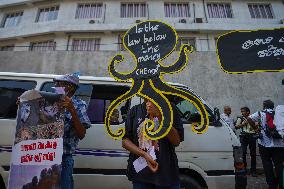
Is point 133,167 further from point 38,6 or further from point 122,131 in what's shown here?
point 38,6

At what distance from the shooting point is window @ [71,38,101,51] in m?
16.5

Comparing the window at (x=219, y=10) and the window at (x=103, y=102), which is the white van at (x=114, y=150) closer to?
the window at (x=103, y=102)

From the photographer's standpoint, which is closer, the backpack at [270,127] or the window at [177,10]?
the backpack at [270,127]

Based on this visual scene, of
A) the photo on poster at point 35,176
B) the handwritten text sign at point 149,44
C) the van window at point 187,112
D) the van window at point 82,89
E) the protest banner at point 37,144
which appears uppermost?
the handwritten text sign at point 149,44

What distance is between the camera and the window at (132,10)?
56.2 feet

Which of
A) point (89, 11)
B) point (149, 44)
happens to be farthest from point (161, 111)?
point (89, 11)

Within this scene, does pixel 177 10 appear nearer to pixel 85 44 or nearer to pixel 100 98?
pixel 85 44

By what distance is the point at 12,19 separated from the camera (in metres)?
19.2

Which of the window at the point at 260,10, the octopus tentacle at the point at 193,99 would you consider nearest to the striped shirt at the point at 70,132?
the octopus tentacle at the point at 193,99

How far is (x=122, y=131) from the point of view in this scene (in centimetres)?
263

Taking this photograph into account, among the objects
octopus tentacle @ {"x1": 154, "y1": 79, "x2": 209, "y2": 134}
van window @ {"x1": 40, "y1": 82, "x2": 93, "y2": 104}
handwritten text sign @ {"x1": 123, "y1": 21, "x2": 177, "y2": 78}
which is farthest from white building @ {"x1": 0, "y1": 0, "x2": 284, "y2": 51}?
octopus tentacle @ {"x1": 154, "y1": 79, "x2": 209, "y2": 134}

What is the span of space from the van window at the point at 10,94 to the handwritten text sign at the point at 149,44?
198 cm

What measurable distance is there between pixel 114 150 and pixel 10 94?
1829 mm

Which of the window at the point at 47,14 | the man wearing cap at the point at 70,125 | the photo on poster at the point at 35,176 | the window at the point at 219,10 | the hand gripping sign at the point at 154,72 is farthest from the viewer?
the window at the point at 47,14
